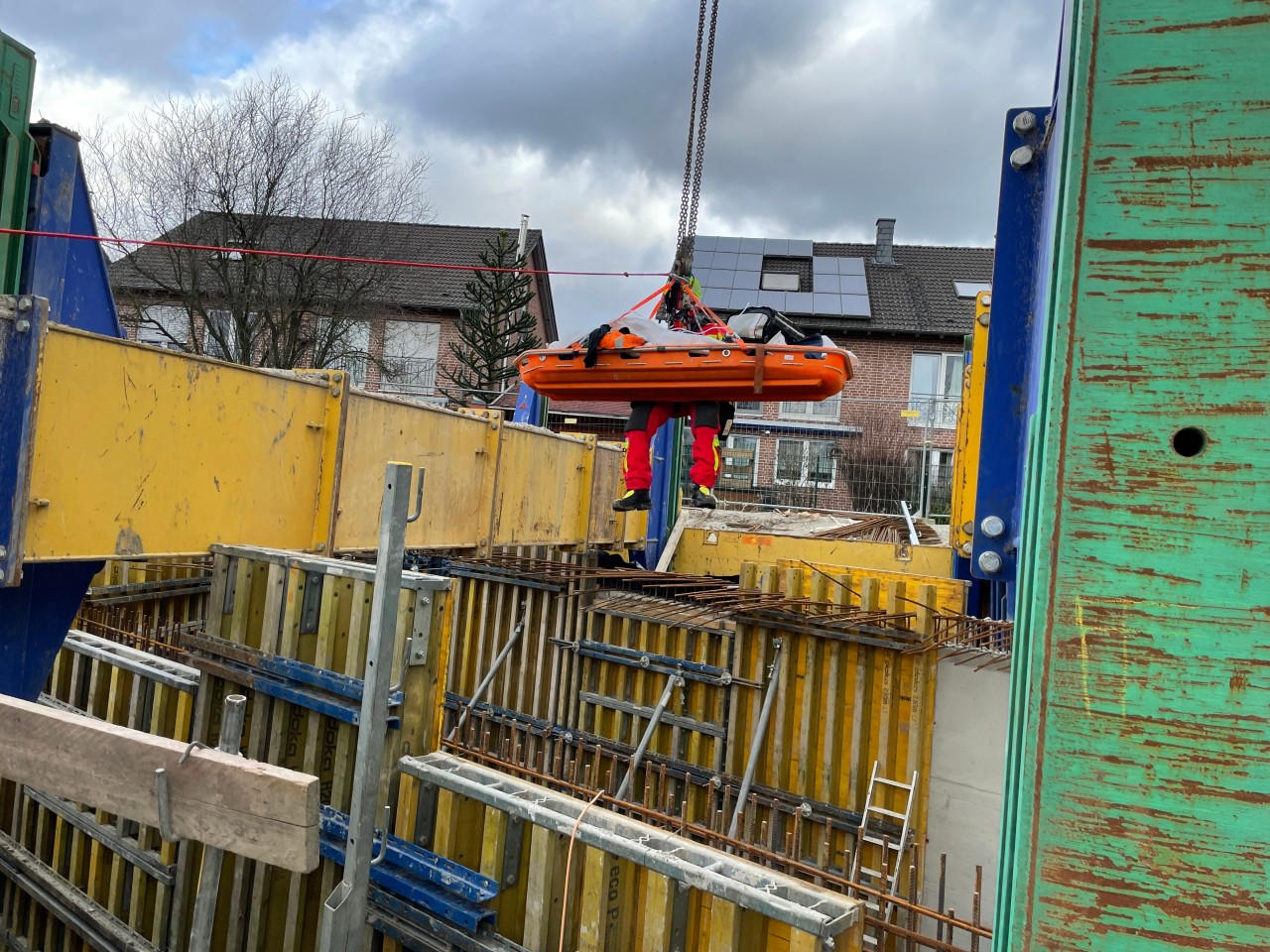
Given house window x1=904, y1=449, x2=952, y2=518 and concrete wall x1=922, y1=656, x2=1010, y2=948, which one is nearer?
concrete wall x1=922, y1=656, x2=1010, y2=948

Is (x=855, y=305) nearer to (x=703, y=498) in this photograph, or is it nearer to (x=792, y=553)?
(x=792, y=553)

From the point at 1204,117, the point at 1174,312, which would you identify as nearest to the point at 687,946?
the point at 1174,312

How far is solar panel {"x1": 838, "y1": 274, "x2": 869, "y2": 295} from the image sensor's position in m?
27.9

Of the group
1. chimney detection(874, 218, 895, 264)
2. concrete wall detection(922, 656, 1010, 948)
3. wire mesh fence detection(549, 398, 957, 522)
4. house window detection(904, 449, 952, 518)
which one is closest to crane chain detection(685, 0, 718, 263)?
concrete wall detection(922, 656, 1010, 948)

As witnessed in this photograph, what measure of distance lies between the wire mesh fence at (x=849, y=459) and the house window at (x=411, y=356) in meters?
6.27

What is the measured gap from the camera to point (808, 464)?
67.9 ft

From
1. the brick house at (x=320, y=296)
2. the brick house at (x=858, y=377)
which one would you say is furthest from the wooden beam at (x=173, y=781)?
the brick house at (x=320, y=296)

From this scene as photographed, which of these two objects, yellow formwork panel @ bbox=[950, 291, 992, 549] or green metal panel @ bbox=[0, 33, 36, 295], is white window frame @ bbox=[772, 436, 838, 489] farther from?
green metal panel @ bbox=[0, 33, 36, 295]

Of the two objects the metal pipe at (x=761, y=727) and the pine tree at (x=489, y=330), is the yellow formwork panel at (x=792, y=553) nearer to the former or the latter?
the metal pipe at (x=761, y=727)

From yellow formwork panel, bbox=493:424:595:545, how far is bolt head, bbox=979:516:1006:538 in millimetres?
4981

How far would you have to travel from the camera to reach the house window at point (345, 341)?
72.1 ft

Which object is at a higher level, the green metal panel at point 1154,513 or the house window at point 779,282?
the house window at point 779,282

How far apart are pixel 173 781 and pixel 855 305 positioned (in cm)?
2689

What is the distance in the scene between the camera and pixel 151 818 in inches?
91.9
